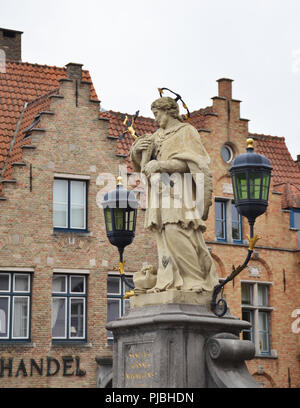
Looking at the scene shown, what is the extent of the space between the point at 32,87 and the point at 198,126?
203 inches

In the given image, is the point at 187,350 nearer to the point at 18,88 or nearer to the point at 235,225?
the point at 235,225

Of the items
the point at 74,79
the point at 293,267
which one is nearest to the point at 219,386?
the point at 74,79

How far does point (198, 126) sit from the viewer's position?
93.1ft

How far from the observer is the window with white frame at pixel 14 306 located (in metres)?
23.0

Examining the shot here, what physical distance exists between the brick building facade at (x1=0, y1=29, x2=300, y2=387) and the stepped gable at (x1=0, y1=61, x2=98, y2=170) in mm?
39

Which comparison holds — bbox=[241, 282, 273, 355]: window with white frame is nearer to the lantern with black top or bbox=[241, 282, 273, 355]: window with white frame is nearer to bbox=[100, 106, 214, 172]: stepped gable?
bbox=[100, 106, 214, 172]: stepped gable

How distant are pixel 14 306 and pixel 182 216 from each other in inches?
557

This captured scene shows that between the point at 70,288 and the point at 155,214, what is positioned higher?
the point at 70,288

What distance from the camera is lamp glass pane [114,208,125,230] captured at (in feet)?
37.6

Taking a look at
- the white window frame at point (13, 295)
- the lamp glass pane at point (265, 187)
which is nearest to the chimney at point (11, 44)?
the white window frame at point (13, 295)

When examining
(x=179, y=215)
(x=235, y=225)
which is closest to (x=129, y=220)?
(x=179, y=215)

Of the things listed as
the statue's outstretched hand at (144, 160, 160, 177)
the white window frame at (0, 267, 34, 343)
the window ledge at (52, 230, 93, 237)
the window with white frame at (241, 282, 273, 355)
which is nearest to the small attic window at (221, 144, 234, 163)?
the window with white frame at (241, 282, 273, 355)

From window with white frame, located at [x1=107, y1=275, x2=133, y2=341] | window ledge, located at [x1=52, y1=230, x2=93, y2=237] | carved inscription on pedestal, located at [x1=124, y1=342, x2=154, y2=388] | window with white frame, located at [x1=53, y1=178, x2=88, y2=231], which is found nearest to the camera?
carved inscription on pedestal, located at [x1=124, y1=342, x2=154, y2=388]
